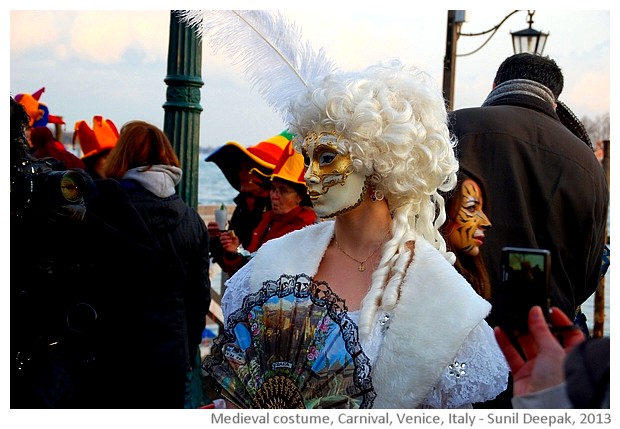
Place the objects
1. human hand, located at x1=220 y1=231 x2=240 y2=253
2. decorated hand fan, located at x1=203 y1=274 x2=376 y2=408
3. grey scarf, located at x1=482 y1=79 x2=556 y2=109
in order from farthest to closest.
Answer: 1. human hand, located at x1=220 y1=231 x2=240 y2=253
2. grey scarf, located at x1=482 y1=79 x2=556 y2=109
3. decorated hand fan, located at x1=203 y1=274 x2=376 y2=408

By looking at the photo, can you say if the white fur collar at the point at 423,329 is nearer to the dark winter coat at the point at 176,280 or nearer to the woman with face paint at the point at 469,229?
the woman with face paint at the point at 469,229

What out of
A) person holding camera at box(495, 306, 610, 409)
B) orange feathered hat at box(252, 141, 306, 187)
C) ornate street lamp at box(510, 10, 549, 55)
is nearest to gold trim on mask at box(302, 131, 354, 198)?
person holding camera at box(495, 306, 610, 409)

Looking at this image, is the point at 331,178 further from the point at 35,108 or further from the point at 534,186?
the point at 35,108

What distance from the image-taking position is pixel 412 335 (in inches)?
100

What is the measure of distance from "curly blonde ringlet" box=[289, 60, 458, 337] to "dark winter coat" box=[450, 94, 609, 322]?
72cm

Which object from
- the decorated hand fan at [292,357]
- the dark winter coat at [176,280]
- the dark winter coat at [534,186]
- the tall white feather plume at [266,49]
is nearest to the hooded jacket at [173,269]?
the dark winter coat at [176,280]

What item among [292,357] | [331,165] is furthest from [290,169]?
[292,357]

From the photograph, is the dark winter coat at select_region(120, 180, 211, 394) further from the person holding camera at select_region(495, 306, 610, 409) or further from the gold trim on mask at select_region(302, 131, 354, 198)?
the person holding camera at select_region(495, 306, 610, 409)

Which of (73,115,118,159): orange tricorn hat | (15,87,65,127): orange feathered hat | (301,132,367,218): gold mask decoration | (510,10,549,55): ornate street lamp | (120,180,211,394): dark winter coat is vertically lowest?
(120,180,211,394): dark winter coat

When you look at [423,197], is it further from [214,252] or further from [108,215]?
[214,252]

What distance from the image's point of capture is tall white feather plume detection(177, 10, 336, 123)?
3234 mm

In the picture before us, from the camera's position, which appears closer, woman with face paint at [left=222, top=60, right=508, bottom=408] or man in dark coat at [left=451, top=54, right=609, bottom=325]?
woman with face paint at [left=222, top=60, right=508, bottom=408]

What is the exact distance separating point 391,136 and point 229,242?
8.46ft
